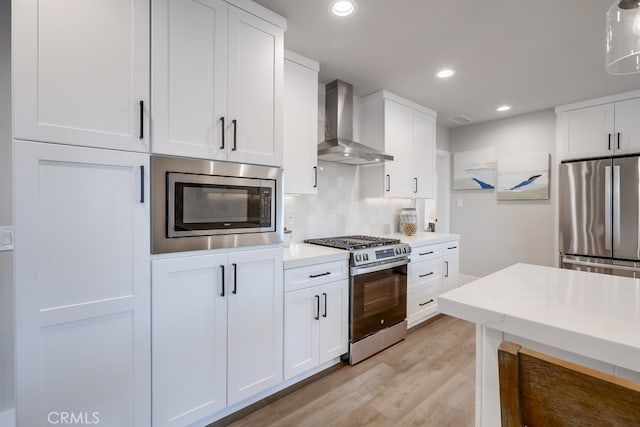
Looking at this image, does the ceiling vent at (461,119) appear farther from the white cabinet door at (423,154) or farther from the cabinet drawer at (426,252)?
the cabinet drawer at (426,252)

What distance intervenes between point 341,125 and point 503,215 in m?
2.87

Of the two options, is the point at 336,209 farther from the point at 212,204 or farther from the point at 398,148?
the point at 212,204

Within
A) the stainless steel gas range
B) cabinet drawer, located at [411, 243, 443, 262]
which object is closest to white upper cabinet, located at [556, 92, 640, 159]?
cabinet drawer, located at [411, 243, 443, 262]

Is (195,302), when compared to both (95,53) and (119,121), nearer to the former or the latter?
(119,121)

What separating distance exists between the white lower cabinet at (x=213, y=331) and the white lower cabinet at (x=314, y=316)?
10 centimetres

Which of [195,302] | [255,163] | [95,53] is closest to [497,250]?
[255,163]

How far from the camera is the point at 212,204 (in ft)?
5.44

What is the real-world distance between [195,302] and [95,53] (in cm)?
125

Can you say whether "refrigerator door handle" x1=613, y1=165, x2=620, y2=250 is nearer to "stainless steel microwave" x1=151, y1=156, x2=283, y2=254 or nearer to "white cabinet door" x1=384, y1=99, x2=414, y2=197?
"white cabinet door" x1=384, y1=99, x2=414, y2=197

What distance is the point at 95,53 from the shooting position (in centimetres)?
126

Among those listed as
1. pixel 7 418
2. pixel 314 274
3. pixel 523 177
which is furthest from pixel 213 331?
pixel 523 177

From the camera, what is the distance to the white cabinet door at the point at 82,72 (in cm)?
112

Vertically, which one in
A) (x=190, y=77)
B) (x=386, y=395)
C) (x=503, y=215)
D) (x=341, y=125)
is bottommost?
(x=386, y=395)

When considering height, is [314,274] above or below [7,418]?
above
